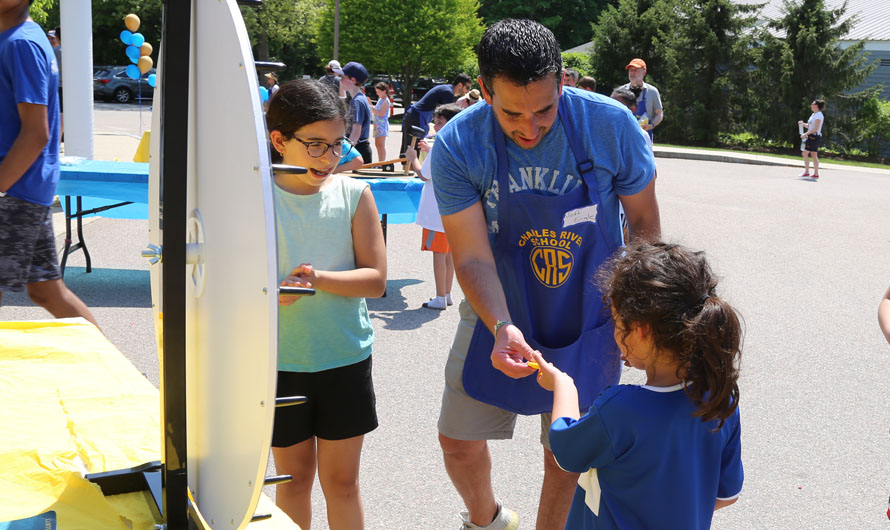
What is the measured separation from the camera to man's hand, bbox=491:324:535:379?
209cm

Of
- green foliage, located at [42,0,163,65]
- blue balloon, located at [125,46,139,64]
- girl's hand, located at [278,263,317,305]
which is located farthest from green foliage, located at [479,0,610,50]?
girl's hand, located at [278,263,317,305]

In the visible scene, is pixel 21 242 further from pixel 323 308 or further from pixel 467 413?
pixel 467 413

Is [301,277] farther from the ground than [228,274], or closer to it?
closer to it

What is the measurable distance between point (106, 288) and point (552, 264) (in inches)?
189

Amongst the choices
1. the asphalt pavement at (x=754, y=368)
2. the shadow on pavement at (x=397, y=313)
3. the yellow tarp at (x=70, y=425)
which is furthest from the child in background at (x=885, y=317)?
→ the shadow on pavement at (x=397, y=313)

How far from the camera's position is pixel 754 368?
517 cm

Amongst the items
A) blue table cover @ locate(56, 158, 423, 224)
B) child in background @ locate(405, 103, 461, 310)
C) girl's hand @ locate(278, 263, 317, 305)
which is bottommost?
child in background @ locate(405, 103, 461, 310)

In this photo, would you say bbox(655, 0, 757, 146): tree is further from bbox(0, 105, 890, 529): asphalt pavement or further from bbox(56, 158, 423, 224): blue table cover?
bbox(56, 158, 423, 224): blue table cover

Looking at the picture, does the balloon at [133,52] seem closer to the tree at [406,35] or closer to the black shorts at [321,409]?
the black shorts at [321,409]

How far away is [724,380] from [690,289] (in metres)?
0.20

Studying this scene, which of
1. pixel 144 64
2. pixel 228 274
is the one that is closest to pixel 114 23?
pixel 144 64

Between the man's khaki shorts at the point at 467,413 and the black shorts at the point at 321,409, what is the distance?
33 centimetres

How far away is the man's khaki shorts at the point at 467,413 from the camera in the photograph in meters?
2.64

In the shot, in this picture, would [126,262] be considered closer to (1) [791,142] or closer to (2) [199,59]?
(2) [199,59]
